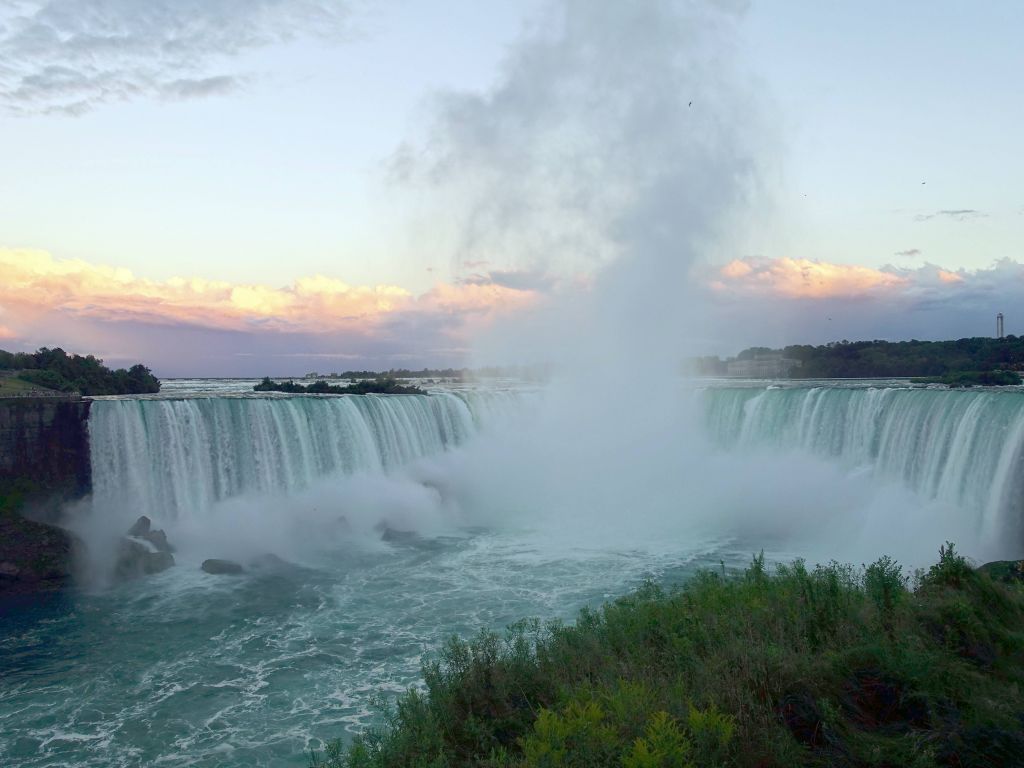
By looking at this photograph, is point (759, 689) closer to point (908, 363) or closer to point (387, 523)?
point (387, 523)

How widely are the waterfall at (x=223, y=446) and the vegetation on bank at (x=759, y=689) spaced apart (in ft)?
47.6

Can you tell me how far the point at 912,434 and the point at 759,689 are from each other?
16.6 meters

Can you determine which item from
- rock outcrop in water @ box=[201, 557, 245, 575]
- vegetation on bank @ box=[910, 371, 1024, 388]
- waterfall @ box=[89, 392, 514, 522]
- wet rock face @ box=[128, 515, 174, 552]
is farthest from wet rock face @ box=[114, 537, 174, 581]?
vegetation on bank @ box=[910, 371, 1024, 388]

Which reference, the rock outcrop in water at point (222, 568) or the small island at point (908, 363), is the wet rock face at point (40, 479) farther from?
the small island at point (908, 363)

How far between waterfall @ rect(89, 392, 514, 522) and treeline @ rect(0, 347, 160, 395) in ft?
24.6

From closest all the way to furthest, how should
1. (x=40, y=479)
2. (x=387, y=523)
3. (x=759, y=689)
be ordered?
(x=759, y=689), (x=40, y=479), (x=387, y=523)

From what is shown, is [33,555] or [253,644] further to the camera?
[33,555]

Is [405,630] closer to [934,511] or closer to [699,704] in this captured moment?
[699,704]

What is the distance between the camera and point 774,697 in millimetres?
5219

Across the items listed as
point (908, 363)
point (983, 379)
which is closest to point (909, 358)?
point (908, 363)

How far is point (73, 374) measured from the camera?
2797 centimetres

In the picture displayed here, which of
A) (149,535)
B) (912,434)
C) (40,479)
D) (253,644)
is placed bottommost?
(253,644)

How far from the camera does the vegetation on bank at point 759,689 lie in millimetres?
4465

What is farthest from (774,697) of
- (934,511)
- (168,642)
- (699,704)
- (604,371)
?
(604,371)
